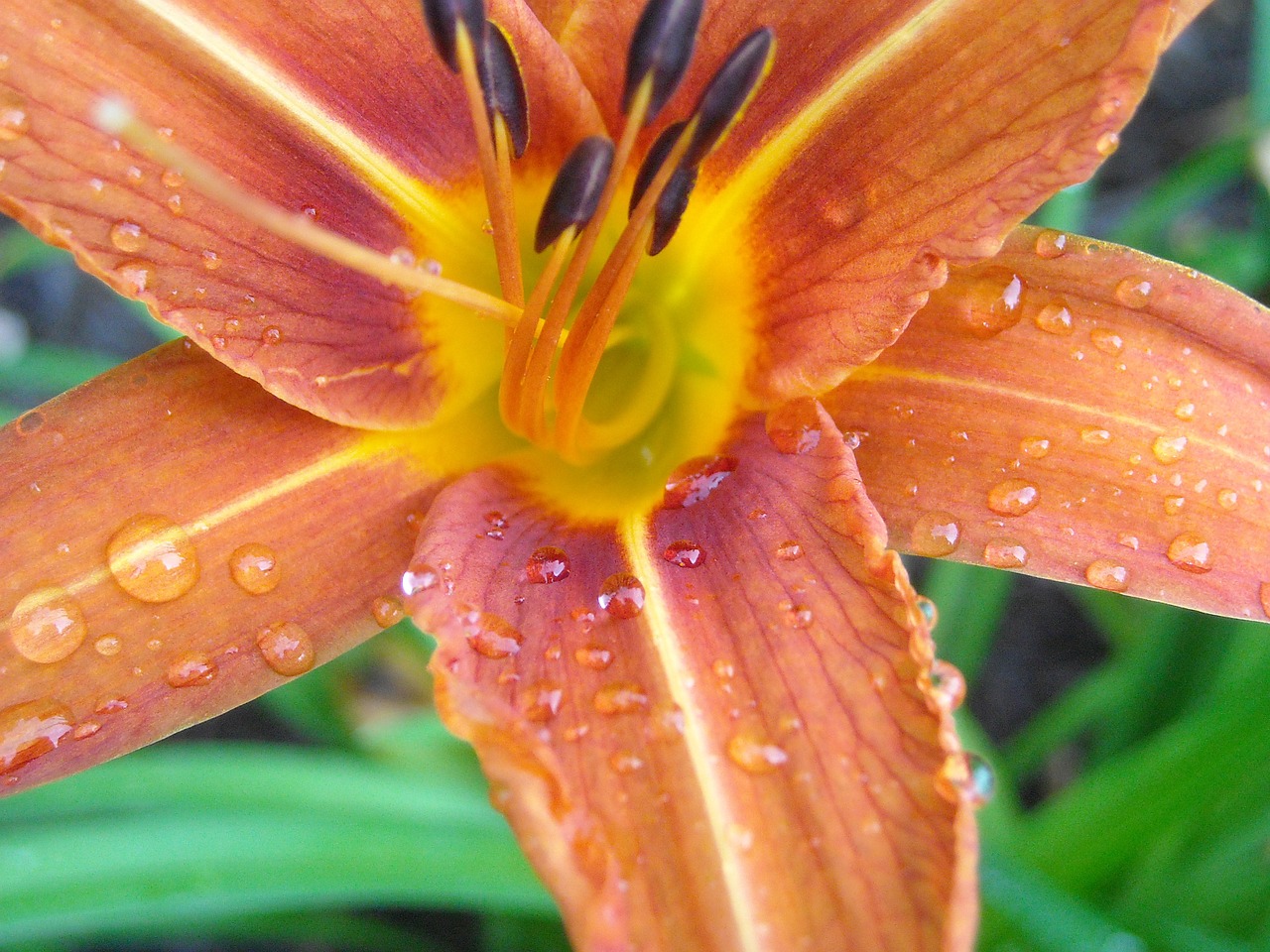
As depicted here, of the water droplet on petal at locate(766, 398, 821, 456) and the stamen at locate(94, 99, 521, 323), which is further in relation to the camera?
the water droplet on petal at locate(766, 398, 821, 456)

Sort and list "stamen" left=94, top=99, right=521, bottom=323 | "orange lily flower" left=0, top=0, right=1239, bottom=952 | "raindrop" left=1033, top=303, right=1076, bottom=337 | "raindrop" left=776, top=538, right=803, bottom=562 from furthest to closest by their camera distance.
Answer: "raindrop" left=1033, top=303, right=1076, bottom=337, "raindrop" left=776, top=538, right=803, bottom=562, "orange lily flower" left=0, top=0, right=1239, bottom=952, "stamen" left=94, top=99, right=521, bottom=323

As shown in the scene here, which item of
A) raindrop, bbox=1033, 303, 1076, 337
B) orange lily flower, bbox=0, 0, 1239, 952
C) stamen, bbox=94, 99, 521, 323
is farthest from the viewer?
raindrop, bbox=1033, 303, 1076, 337

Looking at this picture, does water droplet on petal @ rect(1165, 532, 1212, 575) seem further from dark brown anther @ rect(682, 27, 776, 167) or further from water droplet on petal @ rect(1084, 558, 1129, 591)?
dark brown anther @ rect(682, 27, 776, 167)

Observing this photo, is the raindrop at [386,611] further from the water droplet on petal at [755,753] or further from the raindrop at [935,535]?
the raindrop at [935,535]

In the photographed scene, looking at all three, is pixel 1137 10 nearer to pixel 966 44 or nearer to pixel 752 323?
pixel 966 44

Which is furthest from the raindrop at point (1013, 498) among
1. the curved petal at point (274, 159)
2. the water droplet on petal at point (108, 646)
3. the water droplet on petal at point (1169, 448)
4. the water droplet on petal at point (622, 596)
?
the water droplet on petal at point (108, 646)

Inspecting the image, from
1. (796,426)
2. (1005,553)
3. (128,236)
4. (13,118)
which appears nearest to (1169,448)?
(1005,553)

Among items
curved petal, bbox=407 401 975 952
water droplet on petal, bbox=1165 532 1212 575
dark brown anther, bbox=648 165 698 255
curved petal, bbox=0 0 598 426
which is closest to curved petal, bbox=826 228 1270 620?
water droplet on petal, bbox=1165 532 1212 575
